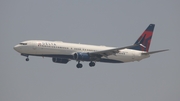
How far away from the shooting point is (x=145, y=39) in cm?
10888

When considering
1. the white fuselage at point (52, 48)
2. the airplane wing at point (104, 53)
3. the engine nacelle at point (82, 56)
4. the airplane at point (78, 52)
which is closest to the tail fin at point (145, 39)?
the airplane at point (78, 52)

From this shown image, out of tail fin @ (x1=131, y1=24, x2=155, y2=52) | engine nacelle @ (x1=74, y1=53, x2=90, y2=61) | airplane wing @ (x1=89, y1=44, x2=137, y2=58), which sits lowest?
engine nacelle @ (x1=74, y1=53, x2=90, y2=61)

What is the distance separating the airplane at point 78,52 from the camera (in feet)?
298

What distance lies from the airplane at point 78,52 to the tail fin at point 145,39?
3.37 feet

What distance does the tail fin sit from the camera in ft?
350

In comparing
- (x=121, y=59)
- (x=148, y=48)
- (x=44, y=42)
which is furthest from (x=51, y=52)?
(x=148, y=48)

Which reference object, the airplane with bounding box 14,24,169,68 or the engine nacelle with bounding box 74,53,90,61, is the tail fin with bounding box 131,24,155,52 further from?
the engine nacelle with bounding box 74,53,90,61

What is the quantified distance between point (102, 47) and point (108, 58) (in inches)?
106

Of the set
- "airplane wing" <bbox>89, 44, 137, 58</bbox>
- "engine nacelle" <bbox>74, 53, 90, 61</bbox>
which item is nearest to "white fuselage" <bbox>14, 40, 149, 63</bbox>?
"engine nacelle" <bbox>74, 53, 90, 61</bbox>

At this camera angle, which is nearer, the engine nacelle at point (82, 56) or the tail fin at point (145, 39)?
the engine nacelle at point (82, 56)

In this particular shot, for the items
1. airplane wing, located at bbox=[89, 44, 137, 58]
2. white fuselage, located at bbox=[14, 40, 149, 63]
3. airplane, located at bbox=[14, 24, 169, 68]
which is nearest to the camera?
white fuselage, located at bbox=[14, 40, 149, 63]

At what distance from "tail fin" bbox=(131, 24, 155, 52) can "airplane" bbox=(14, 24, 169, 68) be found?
1028 millimetres

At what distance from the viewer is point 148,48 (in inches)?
4259

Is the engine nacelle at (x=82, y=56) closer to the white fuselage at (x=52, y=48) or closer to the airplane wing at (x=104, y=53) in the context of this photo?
the airplane wing at (x=104, y=53)
